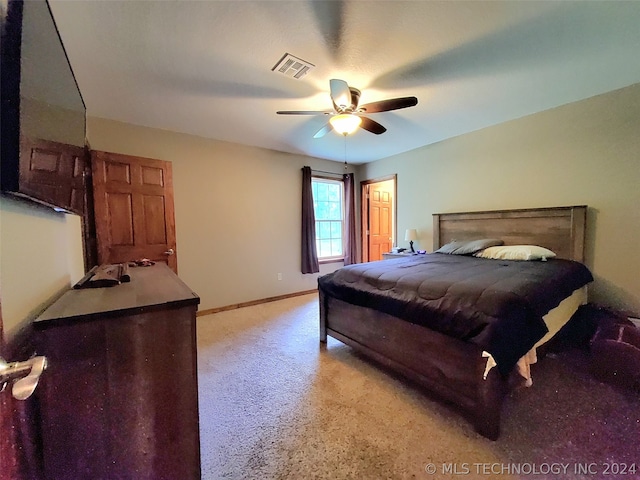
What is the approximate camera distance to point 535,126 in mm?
3137

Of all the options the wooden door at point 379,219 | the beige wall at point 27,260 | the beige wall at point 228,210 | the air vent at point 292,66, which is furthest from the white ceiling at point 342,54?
the wooden door at point 379,219

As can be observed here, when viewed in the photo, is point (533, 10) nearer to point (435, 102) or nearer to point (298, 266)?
point (435, 102)

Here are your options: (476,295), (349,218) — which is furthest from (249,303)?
(476,295)

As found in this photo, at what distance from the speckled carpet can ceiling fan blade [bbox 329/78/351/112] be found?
2.26m

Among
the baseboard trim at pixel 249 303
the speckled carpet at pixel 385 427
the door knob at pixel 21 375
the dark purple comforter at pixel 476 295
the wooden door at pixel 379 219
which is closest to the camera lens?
the door knob at pixel 21 375

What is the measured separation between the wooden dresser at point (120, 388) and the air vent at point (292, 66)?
1.88m

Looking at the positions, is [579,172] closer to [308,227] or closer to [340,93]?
[340,93]

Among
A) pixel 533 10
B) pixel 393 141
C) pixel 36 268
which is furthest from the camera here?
pixel 393 141

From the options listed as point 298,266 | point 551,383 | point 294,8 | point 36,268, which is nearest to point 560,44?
point 294,8

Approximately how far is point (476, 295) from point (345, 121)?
178 centimetres

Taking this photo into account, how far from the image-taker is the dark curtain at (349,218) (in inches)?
208

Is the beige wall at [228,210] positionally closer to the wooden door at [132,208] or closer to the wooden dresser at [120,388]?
the wooden door at [132,208]

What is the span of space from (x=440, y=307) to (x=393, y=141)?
3053 millimetres

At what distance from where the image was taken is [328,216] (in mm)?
5320
